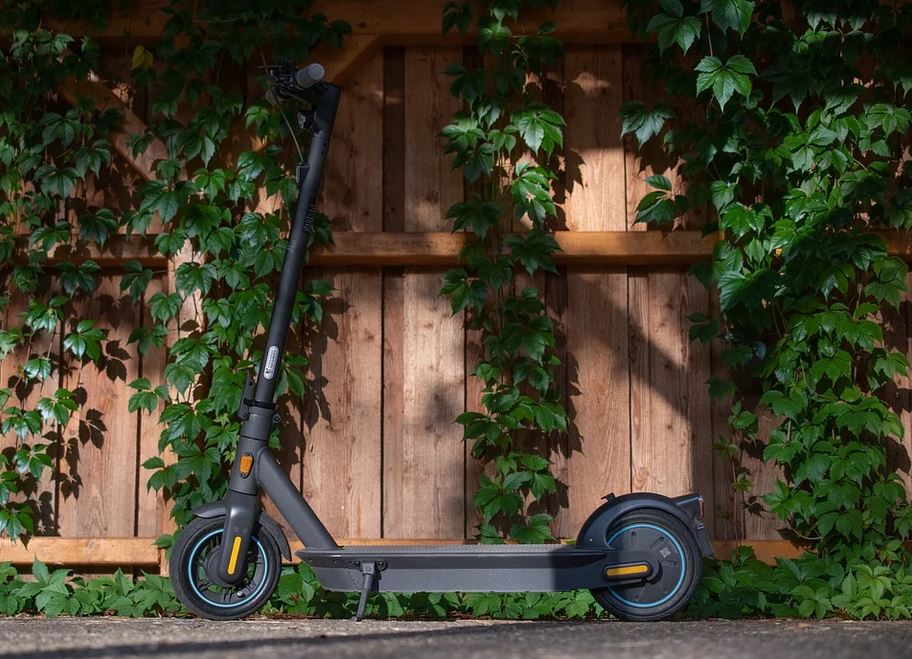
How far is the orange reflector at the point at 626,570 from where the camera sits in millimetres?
2811

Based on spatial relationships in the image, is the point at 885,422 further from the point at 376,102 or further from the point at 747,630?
the point at 376,102

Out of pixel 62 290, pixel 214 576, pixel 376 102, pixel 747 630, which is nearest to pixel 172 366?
pixel 62 290

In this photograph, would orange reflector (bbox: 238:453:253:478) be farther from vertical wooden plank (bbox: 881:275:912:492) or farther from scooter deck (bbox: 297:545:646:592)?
vertical wooden plank (bbox: 881:275:912:492)

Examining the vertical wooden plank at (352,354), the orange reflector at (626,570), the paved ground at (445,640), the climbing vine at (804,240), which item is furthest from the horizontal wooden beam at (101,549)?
the climbing vine at (804,240)

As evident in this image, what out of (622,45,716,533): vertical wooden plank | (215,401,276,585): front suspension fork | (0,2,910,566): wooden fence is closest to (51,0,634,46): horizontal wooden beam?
(0,2,910,566): wooden fence

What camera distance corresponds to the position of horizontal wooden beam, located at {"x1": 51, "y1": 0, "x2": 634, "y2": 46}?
363 centimetres

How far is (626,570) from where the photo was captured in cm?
→ 281

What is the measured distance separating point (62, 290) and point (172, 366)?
53 centimetres

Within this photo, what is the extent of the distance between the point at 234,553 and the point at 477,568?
642mm

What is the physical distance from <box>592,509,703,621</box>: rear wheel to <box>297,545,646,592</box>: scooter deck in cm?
5

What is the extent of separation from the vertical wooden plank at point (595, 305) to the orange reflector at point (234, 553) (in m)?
1.13

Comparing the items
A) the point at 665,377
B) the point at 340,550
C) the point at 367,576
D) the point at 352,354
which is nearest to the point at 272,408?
the point at 340,550

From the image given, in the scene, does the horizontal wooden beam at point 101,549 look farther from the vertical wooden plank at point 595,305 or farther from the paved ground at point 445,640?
the paved ground at point 445,640

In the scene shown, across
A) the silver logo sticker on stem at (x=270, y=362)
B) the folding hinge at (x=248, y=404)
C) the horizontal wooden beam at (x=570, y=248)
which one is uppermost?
the horizontal wooden beam at (x=570, y=248)
